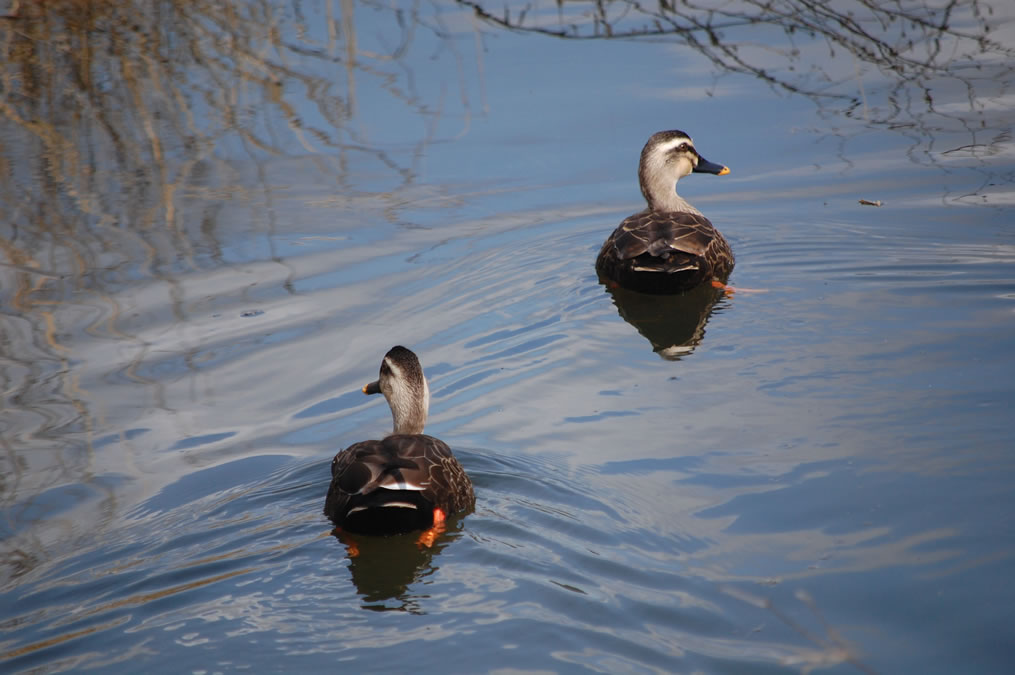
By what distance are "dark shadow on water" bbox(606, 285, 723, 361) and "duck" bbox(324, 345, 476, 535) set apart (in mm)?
2354

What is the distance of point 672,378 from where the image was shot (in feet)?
22.8

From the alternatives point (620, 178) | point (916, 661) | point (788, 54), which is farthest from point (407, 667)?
point (788, 54)

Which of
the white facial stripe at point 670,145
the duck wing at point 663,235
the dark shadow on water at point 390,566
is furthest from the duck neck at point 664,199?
the dark shadow on water at point 390,566

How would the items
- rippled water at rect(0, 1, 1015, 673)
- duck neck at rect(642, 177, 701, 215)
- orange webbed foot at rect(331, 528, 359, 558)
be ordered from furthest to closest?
duck neck at rect(642, 177, 701, 215) → orange webbed foot at rect(331, 528, 359, 558) → rippled water at rect(0, 1, 1015, 673)

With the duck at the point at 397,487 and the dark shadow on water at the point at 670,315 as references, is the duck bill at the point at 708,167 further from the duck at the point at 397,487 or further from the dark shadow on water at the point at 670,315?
the duck at the point at 397,487

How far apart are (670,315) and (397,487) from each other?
12.5 feet

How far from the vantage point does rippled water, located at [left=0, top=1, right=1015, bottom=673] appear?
4434 millimetres

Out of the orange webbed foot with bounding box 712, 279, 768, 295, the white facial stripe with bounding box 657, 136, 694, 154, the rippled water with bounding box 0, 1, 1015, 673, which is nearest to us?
the rippled water with bounding box 0, 1, 1015, 673

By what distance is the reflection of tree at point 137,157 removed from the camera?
718cm

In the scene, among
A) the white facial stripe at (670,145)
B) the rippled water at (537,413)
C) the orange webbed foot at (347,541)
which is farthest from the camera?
the white facial stripe at (670,145)

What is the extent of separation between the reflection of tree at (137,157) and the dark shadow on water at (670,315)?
2558 mm

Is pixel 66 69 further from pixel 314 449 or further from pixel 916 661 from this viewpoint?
pixel 916 661

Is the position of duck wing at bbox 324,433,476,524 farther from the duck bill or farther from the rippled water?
the duck bill

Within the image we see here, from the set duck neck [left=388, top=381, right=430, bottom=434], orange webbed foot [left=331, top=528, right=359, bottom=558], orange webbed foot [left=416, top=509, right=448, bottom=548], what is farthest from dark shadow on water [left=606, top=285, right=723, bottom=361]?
orange webbed foot [left=331, top=528, right=359, bottom=558]
